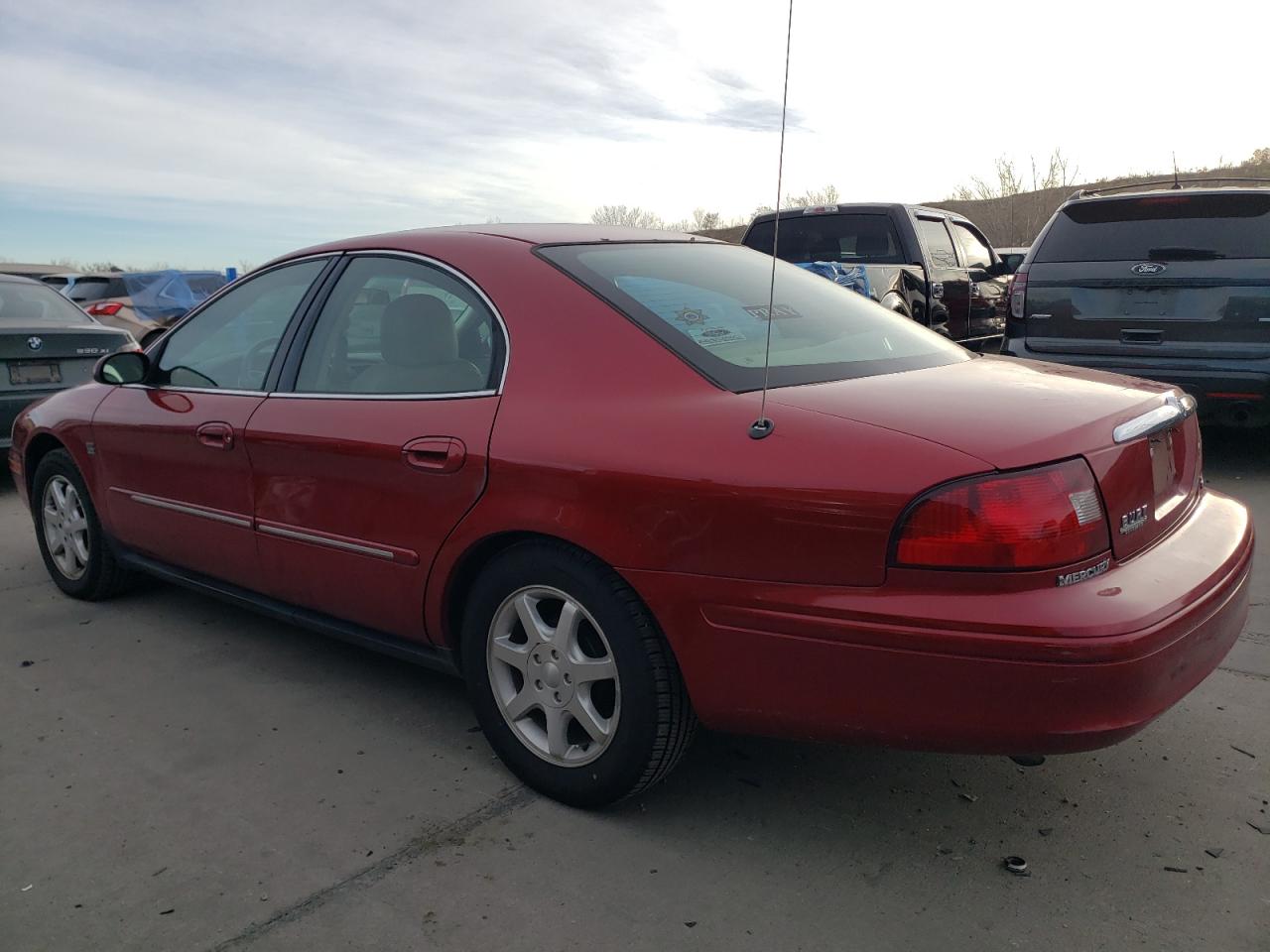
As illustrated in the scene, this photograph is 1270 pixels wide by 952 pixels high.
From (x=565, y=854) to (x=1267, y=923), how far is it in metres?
1.55

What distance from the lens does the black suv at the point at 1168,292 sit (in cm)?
615

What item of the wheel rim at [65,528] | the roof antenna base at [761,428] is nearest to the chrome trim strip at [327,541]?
the roof antenna base at [761,428]

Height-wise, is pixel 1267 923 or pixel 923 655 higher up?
pixel 923 655

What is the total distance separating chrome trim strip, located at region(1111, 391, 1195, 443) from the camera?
7.89 feet

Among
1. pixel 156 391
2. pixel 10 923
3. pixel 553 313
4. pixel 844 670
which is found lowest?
pixel 10 923

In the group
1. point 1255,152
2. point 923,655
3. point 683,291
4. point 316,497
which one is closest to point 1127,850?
point 923,655

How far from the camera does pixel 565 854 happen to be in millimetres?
2594

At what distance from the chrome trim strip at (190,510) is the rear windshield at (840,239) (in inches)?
247

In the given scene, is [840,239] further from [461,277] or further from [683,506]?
[683,506]

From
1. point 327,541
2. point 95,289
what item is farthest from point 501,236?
point 95,289

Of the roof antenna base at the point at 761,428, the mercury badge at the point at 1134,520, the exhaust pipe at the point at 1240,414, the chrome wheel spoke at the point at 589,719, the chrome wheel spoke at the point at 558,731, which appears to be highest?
the roof antenna base at the point at 761,428

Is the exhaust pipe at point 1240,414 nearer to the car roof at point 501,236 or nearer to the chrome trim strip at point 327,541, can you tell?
the car roof at point 501,236

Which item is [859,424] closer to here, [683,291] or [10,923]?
[683,291]

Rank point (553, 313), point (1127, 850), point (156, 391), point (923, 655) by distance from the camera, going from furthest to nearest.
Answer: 1. point (156, 391)
2. point (553, 313)
3. point (1127, 850)
4. point (923, 655)
